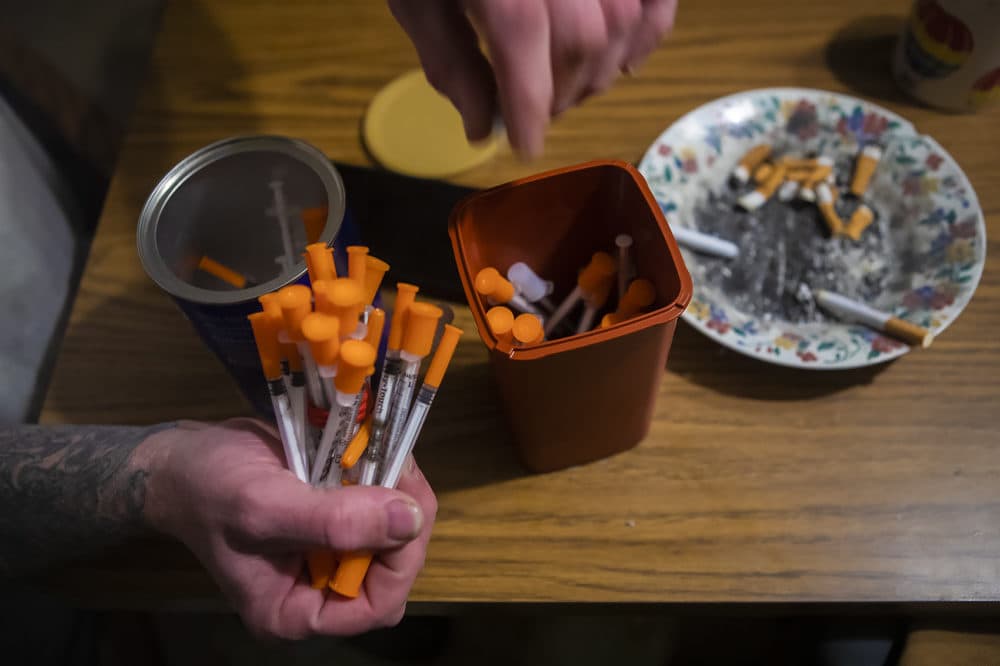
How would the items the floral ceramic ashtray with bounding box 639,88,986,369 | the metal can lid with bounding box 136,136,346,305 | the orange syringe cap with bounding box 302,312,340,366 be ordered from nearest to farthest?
the orange syringe cap with bounding box 302,312,340,366
the metal can lid with bounding box 136,136,346,305
the floral ceramic ashtray with bounding box 639,88,986,369

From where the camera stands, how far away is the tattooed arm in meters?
0.34

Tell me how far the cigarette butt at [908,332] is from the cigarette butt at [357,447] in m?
0.37

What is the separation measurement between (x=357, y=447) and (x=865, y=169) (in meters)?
0.49

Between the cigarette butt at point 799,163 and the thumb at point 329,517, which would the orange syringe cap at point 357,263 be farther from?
the cigarette butt at point 799,163

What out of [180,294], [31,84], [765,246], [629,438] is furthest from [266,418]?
[31,84]

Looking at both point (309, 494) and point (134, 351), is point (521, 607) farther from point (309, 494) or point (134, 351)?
point (134, 351)

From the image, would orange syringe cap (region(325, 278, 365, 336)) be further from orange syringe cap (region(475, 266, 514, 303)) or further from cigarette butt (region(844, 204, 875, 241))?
cigarette butt (region(844, 204, 875, 241))

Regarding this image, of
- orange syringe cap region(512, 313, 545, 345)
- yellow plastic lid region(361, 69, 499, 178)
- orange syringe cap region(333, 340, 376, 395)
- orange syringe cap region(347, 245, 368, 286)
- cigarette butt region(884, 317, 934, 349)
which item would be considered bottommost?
yellow plastic lid region(361, 69, 499, 178)

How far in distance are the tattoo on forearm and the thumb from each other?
0.16 metres

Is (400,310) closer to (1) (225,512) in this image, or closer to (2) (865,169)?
(1) (225,512)

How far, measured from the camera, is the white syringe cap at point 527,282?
469 millimetres

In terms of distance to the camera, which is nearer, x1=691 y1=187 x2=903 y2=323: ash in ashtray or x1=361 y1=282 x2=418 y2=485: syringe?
x1=361 y1=282 x2=418 y2=485: syringe

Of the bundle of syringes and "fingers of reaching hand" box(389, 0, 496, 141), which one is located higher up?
"fingers of reaching hand" box(389, 0, 496, 141)

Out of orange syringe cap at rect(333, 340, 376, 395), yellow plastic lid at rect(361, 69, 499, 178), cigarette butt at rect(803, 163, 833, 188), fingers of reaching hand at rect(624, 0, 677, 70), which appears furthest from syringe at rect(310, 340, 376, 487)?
cigarette butt at rect(803, 163, 833, 188)
